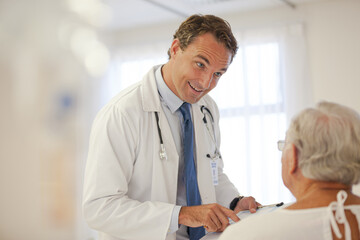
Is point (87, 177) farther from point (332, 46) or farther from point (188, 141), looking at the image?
point (332, 46)

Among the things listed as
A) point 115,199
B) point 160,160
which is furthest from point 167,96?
point 115,199

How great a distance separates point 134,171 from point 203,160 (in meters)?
0.36

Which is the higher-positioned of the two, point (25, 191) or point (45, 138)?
point (45, 138)

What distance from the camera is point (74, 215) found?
442 centimetres

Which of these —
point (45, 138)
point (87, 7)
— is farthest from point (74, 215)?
point (87, 7)

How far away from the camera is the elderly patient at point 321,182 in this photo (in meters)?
1.09

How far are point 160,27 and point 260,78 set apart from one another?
1492 mm

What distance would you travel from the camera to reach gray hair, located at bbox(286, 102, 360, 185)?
1124 millimetres

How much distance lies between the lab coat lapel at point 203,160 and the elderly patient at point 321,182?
0.75 metres

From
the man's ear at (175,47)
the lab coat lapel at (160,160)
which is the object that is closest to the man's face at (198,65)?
the man's ear at (175,47)

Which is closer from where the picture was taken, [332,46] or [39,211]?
[39,211]

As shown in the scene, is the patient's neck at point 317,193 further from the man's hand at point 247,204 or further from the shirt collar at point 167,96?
the shirt collar at point 167,96

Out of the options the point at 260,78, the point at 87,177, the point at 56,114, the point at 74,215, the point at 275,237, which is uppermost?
the point at 260,78

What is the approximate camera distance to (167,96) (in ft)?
6.29
